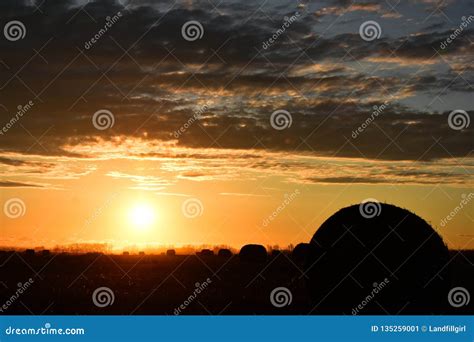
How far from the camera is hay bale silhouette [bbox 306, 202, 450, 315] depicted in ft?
54.7

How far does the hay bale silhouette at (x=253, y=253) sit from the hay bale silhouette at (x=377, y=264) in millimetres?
24409

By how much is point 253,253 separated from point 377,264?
26.1 m

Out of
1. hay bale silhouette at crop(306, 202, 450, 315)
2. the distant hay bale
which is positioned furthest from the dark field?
the distant hay bale

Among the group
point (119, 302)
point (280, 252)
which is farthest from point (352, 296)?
point (280, 252)

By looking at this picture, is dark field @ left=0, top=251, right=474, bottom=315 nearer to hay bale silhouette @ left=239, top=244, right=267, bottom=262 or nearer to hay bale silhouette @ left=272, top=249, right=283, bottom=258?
hay bale silhouette @ left=239, top=244, right=267, bottom=262

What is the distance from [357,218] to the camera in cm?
1767

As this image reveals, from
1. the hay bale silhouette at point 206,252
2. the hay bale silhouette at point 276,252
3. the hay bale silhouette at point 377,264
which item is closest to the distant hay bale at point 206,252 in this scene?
the hay bale silhouette at point 206,252

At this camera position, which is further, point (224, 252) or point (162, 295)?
point (224, 252)

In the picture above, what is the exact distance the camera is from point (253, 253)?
140 ft

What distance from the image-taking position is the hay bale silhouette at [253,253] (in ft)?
138

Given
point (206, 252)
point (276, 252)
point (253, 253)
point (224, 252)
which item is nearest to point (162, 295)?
point (253, 253)

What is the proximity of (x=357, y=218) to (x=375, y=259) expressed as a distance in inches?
49.0

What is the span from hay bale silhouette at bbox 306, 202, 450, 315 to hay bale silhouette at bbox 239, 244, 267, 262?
24.4 m

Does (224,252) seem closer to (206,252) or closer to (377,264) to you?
(206,252)
